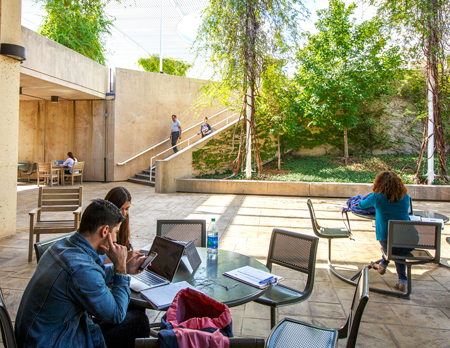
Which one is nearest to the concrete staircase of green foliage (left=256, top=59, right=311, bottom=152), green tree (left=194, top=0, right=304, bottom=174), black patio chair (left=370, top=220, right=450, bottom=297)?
green tree (left=194, top=0, right=304, bottom=174)

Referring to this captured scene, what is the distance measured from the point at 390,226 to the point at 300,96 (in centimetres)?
907

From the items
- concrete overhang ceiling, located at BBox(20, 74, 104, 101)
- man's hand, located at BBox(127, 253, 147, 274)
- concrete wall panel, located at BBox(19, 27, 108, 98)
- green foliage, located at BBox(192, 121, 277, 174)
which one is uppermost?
concrete wall panel, located at BBox(19, 27, 108, 98)

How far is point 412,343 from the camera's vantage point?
250 cm

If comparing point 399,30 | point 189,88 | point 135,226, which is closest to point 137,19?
point 189,88

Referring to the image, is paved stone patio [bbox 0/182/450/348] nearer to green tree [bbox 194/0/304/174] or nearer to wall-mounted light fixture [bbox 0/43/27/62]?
wall-mounted light fixture [bbox 0/43/27/62]

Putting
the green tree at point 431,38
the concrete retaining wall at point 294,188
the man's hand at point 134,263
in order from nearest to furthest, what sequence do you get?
the man's hand at point 134,263 < the green tree at point 431,38 < the concrete retaining wall at point 294,188

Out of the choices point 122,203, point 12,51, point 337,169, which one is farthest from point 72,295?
point 337,169

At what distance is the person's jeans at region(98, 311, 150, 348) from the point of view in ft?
5.92

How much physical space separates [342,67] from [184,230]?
33.1 ft

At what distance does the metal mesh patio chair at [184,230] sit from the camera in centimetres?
305

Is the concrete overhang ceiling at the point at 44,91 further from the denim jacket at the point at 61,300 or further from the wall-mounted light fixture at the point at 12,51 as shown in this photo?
the denim jacket at the point at 61,300

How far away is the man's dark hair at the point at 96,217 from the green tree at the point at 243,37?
345 inches

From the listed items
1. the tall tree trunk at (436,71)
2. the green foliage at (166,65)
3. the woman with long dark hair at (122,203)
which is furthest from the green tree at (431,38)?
the green foliage at (166,65)

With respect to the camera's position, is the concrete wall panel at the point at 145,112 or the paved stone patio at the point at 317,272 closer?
the paved stone patio at the point at 317,272
